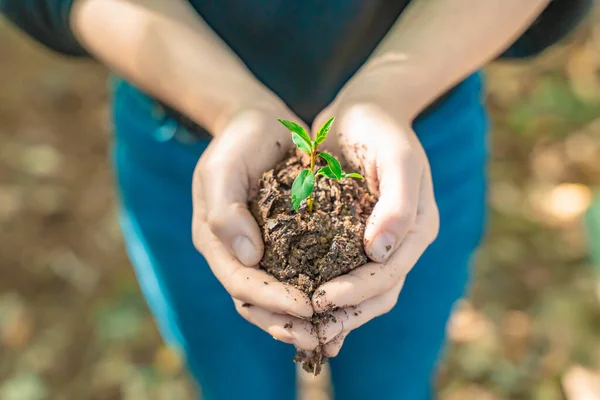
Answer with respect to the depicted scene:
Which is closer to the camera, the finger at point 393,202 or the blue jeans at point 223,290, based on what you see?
the finger at point 393,202

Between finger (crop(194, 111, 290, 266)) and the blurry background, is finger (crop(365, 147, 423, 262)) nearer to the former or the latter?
finger (crop(194, 111, 290, 266))

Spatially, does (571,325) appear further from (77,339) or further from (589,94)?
(77,339)

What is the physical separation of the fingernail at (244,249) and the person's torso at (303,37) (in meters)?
0.43

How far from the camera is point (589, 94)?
3285mm

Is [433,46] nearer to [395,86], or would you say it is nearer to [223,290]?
[395,86]

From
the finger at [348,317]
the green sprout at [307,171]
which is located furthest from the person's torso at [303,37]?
the finger at [348,317]

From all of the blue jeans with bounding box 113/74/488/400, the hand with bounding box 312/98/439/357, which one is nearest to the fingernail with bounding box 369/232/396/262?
the hand with bounding box 312/98/439/357

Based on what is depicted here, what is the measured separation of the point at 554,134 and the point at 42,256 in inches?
104

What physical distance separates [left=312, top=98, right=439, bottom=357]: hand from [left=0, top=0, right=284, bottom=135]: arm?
0.20m

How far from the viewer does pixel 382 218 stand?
3.27 ft

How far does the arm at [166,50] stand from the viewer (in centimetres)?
121

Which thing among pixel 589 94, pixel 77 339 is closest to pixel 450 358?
pixel 77 339

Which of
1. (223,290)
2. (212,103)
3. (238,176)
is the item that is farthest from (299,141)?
(223,290)

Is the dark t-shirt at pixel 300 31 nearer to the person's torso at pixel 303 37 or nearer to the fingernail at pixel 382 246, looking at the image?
the person's torso at pixel 303 37
